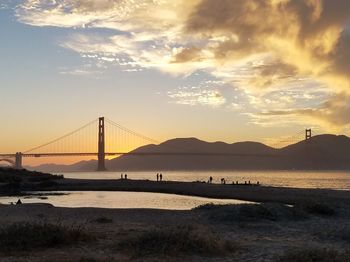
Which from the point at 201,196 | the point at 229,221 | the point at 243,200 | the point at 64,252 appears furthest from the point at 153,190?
the point at 64,252

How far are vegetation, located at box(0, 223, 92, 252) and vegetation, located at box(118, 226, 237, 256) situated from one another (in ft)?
5.53

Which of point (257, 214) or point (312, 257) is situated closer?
point (312, 257)

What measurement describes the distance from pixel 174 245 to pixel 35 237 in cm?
421

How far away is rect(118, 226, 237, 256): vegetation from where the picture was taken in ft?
46.4

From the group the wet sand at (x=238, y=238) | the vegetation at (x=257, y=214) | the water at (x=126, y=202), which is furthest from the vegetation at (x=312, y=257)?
the water at (x=126, y=202)

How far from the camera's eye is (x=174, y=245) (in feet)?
46.9

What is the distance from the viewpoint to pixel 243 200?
51562mm

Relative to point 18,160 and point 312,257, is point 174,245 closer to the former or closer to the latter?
point 312,257

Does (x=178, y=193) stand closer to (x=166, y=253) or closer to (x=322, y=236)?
(x=322, y=236)

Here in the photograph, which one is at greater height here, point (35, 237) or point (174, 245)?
point (35, 237)

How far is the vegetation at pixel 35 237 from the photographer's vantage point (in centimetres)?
1459

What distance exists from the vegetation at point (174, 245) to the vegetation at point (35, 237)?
5.53 ft

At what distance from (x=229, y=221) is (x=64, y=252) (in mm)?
11198

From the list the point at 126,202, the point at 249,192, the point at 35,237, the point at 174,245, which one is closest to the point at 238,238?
the point at 174,245
